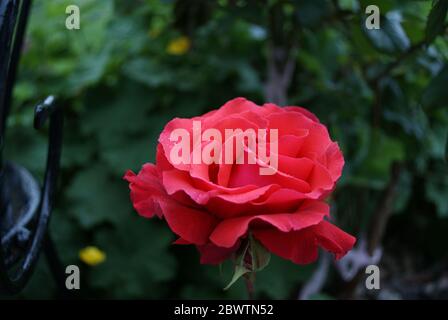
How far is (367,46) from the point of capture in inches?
37.9

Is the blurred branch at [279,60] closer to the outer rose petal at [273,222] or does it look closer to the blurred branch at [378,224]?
the blurred branch at [378,224]

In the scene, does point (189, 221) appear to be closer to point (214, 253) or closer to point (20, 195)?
point (214, 253)

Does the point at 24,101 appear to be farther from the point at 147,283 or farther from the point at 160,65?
the point at 147,283

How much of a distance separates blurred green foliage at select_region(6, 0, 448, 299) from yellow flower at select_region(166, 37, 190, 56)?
0.04ft

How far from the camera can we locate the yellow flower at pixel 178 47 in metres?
1.44

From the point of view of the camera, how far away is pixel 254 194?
51 cm

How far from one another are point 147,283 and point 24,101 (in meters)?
0.59

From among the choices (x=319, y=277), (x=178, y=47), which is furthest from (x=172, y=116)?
(x=319, y=277)

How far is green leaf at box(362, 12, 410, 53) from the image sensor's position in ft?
2.92

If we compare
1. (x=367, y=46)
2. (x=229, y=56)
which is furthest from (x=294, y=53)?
(x=367, y=46)

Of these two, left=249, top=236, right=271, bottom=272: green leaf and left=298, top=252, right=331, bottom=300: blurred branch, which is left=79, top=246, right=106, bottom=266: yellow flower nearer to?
left=298, top=252, right=331, bottom=300: blurred branch

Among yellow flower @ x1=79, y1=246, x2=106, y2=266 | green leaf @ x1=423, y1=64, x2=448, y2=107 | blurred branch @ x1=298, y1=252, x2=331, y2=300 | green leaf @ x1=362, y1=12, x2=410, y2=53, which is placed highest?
green leaf @ x1=362, y1=12, x2=410, y2=53

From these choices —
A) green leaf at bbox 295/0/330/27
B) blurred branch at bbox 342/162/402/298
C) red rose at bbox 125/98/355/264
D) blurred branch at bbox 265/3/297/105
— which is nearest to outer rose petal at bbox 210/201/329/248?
red rose at bbox 125/98/355/264

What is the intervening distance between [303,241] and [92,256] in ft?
2.64
